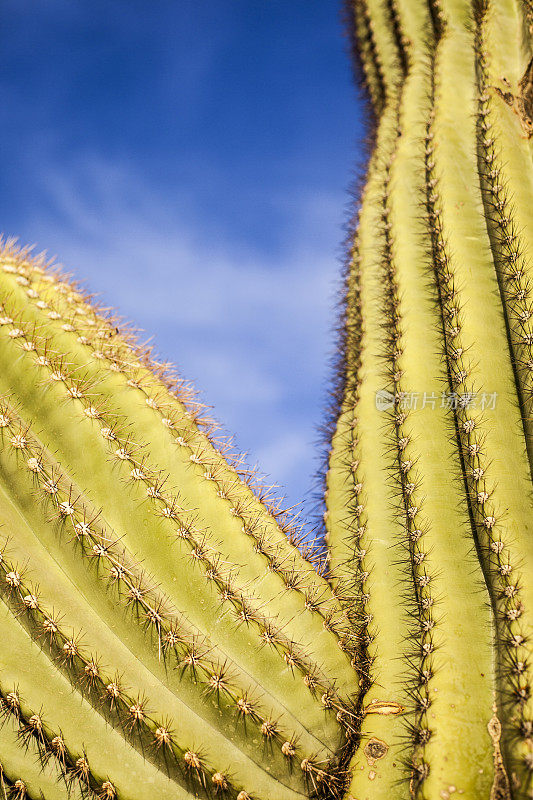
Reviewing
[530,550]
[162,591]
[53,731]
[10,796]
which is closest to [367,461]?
[530,550]

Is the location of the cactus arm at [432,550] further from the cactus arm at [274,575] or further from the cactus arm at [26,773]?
the cactus arm at [26,773]

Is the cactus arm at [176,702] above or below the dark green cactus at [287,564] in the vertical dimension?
below

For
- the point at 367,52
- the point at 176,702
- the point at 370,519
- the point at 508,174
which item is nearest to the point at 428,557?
the point at 370,519

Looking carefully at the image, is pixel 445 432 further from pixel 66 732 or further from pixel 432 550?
pixel 66 732

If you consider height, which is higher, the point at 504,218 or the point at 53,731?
the point at 504,218

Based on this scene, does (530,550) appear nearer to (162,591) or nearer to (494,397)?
(494,397)

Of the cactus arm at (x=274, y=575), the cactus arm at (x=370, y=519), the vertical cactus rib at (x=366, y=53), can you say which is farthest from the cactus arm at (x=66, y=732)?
the vertical cactus rib at (x=366, y=53)
